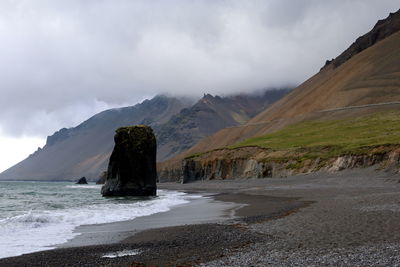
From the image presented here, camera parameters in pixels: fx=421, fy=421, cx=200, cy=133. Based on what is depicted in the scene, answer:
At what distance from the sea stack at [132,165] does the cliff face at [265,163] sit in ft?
93.8

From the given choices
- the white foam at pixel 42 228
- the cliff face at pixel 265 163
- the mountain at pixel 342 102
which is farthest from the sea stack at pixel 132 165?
the mountain at pixel 342 102

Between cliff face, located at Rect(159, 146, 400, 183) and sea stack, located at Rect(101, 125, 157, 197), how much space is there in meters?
28.6

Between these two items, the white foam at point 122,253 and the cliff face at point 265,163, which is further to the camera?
the cliff face at point 265,163

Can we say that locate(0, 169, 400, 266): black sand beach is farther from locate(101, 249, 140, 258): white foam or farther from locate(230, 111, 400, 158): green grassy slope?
locate(230, 111, 400, 158): green grassy slope

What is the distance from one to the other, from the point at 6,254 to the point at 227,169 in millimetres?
A: 91965

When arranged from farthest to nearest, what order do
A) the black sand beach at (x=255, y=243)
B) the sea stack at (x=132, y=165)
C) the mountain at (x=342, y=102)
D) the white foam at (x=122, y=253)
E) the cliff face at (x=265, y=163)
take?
the mountain at (x=342, y=102) → the cliff face at (x=265, y=163) → the sea stack at (x=132, y=165) → the white foam at (x=122, y=253) → the black sand beach at (x=255, y=243)

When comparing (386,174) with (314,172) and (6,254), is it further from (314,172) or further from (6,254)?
(6,254)

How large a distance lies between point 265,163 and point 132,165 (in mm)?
36629

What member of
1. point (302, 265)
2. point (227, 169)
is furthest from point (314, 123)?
point (302, 265)

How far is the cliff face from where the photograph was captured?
60875 mm

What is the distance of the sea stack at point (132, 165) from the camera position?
59375mm

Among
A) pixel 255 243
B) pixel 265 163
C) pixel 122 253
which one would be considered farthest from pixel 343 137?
pixel 122 253

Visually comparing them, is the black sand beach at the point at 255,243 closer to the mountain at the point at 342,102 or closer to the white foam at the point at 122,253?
the white foam at the point at 122,253

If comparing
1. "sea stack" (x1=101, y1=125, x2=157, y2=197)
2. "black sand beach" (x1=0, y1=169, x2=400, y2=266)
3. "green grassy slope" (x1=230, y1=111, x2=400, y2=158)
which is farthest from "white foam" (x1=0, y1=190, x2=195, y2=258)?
"green grassy slope" (x1=230, y1=111, x2=400, y2=158)
